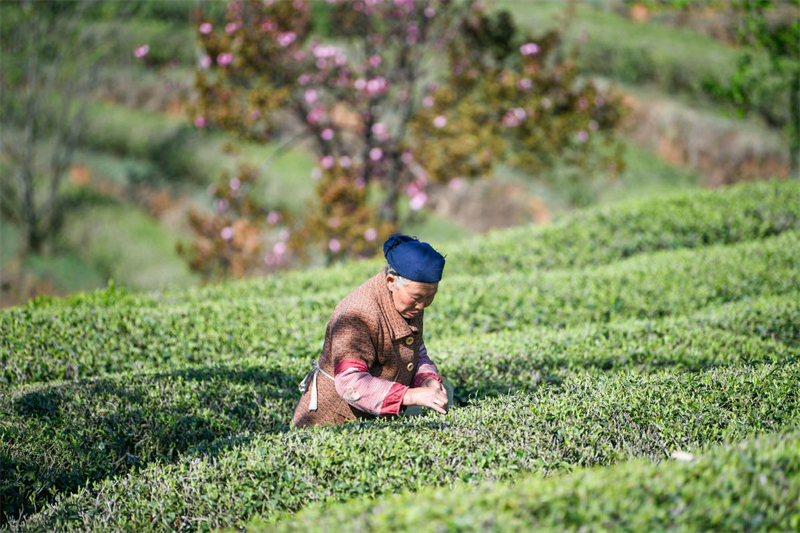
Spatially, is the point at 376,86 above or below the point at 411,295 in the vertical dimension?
below

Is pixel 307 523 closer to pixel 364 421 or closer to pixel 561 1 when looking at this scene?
pixel 364 421

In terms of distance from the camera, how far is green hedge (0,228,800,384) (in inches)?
197

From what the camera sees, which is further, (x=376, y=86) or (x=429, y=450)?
(x=376, y=86)

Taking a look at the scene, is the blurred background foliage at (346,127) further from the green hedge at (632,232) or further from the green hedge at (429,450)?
the green hedge at (429,450)

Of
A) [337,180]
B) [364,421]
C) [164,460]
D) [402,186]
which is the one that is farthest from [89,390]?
[402,186]

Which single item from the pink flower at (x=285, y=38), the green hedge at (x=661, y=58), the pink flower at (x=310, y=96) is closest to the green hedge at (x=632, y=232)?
the pink flower at (x=310, y=96)

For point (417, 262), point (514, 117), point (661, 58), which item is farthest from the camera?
point (661, 58)

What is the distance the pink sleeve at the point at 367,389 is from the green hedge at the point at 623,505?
74cm

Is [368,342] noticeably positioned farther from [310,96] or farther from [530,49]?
[530,49]

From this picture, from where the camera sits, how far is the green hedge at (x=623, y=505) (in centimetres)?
208

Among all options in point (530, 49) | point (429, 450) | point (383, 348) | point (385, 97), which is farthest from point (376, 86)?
point (429, 450)

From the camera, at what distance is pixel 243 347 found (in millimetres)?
5230

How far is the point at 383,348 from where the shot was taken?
130 inches

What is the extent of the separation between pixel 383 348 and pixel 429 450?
1.85 feet
